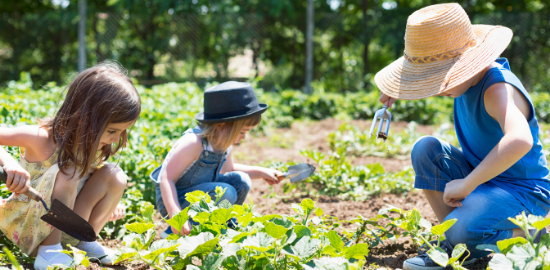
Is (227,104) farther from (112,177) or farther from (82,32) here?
(82,32)

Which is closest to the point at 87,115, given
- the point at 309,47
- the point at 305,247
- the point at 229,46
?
the point at 305,247

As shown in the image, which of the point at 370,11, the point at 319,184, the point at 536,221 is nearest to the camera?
the point at 536,221

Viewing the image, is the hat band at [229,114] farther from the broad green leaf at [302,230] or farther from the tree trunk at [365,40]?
the tree trunk at [365,40]

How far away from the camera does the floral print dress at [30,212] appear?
1833mm

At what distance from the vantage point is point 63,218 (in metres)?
1.78

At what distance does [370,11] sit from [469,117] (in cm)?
804

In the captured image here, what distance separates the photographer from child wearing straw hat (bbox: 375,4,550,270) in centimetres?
172

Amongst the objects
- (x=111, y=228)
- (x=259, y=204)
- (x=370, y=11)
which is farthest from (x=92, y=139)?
(x=370, y=11)

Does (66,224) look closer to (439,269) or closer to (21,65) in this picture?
(439,269)

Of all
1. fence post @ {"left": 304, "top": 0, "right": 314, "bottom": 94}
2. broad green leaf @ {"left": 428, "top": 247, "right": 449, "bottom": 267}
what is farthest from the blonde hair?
fence post @ {"left": 304, "top": 0, "right": 314, "bottom": 94}

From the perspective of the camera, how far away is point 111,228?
2.36 m

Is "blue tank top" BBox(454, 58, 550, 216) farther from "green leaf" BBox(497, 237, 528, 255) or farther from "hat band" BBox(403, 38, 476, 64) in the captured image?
"green leaf" BBox(497, 237, 528, 255)

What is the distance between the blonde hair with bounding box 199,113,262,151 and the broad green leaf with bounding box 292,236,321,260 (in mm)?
1011

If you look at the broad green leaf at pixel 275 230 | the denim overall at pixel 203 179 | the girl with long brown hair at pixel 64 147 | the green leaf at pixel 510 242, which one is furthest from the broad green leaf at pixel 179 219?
the green leaf at pixel 510 242
